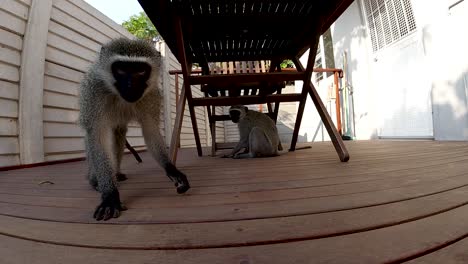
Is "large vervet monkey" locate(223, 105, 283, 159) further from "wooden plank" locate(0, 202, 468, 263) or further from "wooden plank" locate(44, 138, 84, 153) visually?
"wooden plank" locate(0, 202, 468, 263)

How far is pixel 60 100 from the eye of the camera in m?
3.57

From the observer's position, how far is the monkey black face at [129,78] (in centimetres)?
140

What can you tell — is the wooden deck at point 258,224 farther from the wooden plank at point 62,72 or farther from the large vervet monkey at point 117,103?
the wooden plank at point 62,72

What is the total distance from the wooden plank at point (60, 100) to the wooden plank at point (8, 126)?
1.50 ft

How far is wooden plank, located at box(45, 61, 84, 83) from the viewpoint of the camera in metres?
3.42

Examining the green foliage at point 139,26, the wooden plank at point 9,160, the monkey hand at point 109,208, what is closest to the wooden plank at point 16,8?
the wooden plank at point 9,160

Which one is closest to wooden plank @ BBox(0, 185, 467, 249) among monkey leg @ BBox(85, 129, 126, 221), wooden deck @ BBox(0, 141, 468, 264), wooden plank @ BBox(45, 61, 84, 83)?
wooden deck @ BBox(0, 141, 468, 264)

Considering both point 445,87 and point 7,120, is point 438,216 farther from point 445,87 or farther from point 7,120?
point 445,87

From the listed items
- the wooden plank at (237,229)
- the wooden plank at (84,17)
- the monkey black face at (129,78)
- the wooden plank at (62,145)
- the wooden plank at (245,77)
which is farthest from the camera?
the wooden plank at (84,17)

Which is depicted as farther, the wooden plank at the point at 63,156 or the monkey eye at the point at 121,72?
the wooden plank at the point at 63,156

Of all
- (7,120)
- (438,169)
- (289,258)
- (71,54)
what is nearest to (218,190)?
(289,258)

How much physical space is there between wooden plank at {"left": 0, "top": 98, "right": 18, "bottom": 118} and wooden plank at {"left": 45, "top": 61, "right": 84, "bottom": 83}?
59 centimetres

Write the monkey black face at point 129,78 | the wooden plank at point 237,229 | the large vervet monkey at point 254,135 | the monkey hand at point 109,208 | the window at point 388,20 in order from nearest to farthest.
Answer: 1. the wooden plank at point 237,229
2. the monkey hand at point 109,208
3. the monkey black face at point 129,78
4. the large vervet monkey at point 254,135
5. the window at point 388,20

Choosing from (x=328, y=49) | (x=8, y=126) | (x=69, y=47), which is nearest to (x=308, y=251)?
(x=8, y=126)
